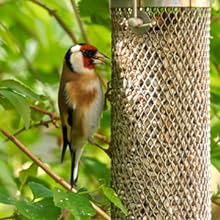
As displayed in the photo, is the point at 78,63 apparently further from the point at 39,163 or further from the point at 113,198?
the point at 113,198

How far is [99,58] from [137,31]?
0.46 m

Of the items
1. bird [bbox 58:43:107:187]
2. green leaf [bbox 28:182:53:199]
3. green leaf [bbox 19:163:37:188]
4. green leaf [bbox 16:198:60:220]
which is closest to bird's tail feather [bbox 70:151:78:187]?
bird [bbox 58:43:107:187]

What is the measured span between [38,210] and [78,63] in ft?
3.01

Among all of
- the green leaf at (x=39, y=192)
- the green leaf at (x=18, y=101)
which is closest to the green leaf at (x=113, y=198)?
the green leaf at (x=39, y=192)

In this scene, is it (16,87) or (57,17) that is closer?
(16,87)

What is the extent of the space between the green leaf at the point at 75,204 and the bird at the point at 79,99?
809mm

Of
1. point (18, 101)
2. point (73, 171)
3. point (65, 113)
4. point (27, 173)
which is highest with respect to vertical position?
point (18, 101)

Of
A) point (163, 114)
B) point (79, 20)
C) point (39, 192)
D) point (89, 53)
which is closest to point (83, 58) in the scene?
point (89, 53)

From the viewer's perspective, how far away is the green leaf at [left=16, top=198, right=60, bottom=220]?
2258 mm

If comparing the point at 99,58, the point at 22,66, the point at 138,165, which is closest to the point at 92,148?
the point at 22,66

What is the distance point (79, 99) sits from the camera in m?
3.20

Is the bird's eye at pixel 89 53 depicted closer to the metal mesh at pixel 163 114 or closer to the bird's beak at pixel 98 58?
the bird's beak at pixel 98 58

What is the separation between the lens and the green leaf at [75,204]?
2.21 metres

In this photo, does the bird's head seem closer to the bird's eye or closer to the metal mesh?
the bird's eye
